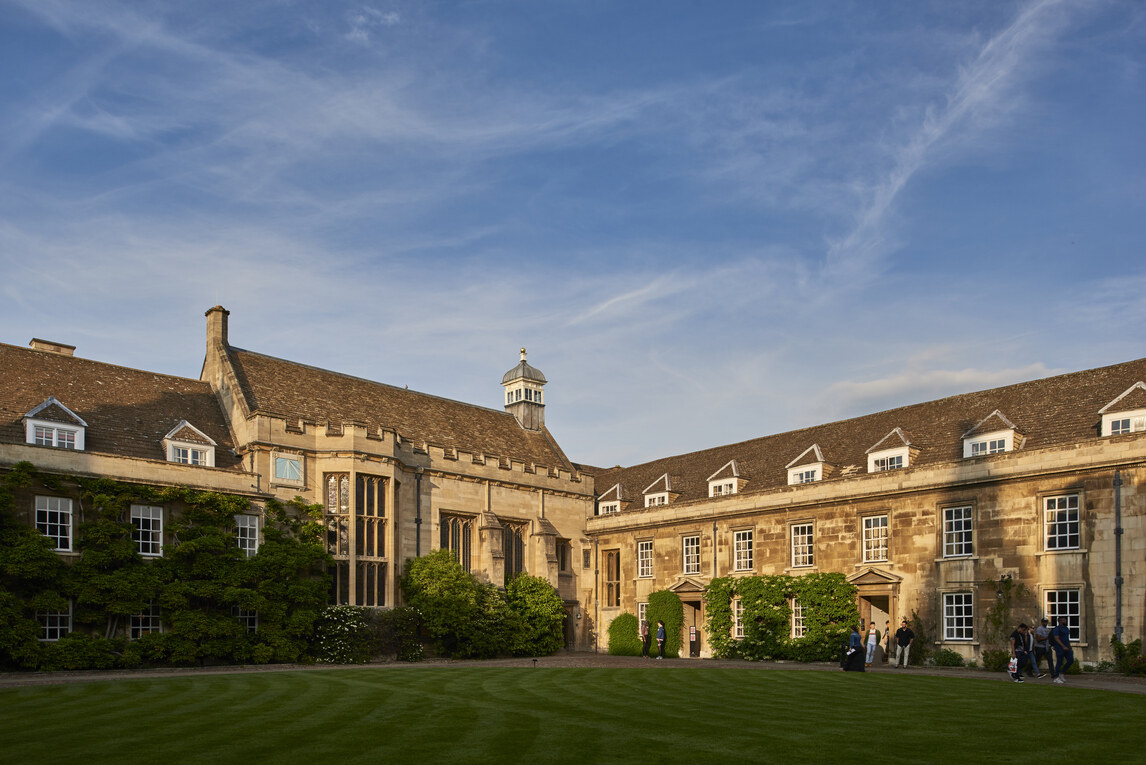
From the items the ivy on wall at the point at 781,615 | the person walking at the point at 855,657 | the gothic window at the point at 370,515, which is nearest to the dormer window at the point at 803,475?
the ivy on wall at the point at 781,615

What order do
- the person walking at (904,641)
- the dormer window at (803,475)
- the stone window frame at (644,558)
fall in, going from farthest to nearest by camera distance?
the stone window frame at (644,558), the dormer window at (803,475), the person walking at (904,641)

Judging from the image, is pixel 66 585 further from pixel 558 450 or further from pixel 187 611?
pixel 558 450

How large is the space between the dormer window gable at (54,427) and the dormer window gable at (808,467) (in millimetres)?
24696

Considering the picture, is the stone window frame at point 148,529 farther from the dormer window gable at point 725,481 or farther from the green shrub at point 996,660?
the green shrub at point 996,660

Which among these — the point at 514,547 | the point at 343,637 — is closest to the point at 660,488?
the point at 514,547

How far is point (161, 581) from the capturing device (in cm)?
2867

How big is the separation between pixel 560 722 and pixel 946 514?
2219cm

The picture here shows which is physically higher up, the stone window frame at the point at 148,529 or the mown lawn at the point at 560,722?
the stone window frame at the point at 148,529

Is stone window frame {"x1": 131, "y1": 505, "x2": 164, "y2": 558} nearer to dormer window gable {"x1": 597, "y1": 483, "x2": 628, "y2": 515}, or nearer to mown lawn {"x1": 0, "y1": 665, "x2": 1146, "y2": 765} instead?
mown lawn {"x1": 0, "y1": 665, "x2": 1146, "y2": 765}

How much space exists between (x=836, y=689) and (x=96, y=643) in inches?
802

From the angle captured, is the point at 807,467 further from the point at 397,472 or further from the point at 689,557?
the point at 397,472

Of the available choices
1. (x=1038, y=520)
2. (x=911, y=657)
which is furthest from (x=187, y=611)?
(x=1038, y=520)

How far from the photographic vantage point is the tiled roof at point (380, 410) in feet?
120

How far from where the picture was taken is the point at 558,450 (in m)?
48.9
